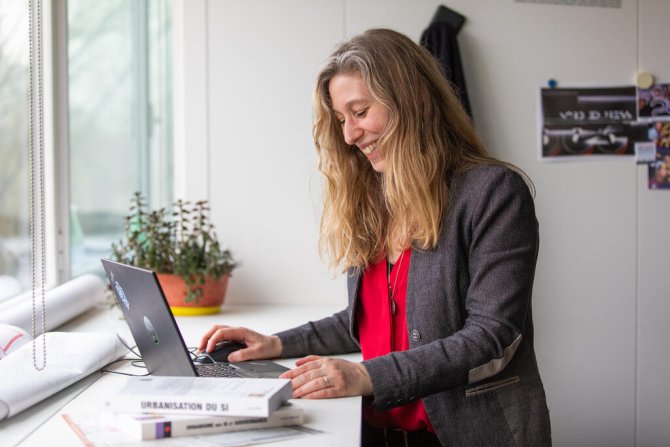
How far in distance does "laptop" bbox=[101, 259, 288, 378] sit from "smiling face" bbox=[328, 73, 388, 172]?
0.50 meters

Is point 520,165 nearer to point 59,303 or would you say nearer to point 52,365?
point 59,303

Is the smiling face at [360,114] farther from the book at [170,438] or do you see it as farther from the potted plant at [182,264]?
the potted plant at [182,264]

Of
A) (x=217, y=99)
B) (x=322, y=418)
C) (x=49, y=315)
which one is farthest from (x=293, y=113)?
(x=322, y=418)

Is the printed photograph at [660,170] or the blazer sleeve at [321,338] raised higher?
the printed photograph at [660,170]

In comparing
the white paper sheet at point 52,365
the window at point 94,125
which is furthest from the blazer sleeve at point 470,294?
the window at point 94,125

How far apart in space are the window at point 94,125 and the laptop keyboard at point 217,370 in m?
0.93

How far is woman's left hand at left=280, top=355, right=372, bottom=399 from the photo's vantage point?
4.58 feet

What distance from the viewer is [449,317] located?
154 cm

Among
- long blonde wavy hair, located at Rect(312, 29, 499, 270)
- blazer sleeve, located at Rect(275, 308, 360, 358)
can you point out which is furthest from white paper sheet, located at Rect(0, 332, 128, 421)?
long blonde wavy hair, located at Rect(312, 29, 499, 270)

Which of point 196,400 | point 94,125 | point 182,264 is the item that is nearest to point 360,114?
point 196,400

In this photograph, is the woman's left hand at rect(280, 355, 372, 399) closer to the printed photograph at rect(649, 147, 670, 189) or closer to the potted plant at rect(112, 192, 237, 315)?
the potted plant at rect(112, 192, 237, 315)

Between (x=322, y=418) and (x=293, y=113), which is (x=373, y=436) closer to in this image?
(x=322, y=418)

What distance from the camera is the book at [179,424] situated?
1179mm


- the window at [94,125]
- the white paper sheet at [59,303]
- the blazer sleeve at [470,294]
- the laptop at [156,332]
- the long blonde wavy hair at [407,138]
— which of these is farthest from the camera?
the window at [94,125]
